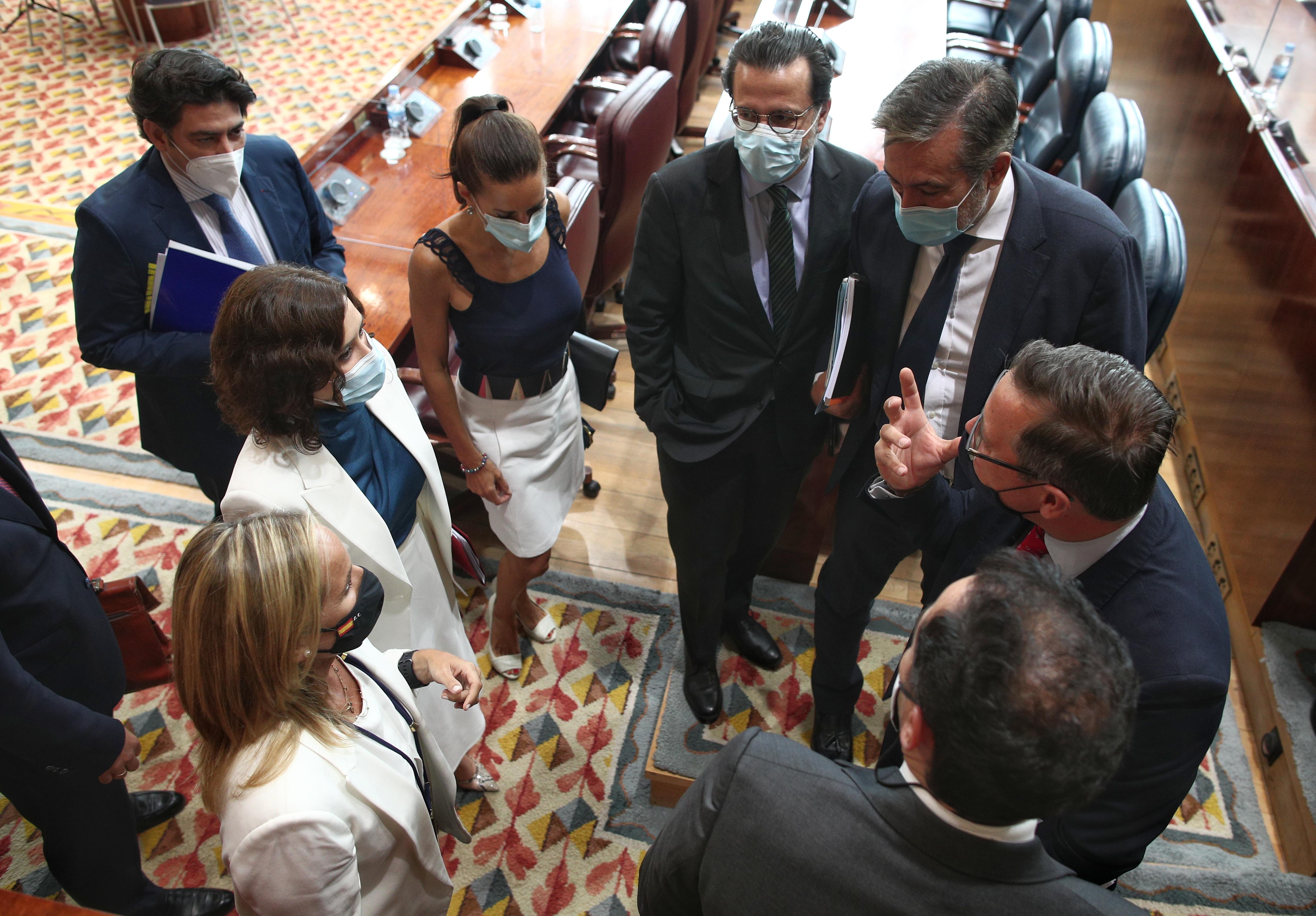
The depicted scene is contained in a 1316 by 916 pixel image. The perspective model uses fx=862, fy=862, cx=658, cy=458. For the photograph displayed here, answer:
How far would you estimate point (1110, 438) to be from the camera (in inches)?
52.6

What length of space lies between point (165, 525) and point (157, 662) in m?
1.29

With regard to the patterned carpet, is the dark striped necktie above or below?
above

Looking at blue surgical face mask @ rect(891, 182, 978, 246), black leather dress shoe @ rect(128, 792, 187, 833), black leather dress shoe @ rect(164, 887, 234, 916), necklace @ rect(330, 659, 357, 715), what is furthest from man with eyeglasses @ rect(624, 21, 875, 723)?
black leather dress shoe @ rect(128, 792, 187, 833)

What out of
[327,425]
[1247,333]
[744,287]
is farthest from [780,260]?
[1247,333]

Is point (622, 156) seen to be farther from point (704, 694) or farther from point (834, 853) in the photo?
point (834, 853)

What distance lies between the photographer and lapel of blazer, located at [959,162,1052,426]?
5.81ft

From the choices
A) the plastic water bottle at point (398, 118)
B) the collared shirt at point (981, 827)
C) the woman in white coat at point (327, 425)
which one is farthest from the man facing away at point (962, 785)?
the plastic water bottle at point (398, 118)

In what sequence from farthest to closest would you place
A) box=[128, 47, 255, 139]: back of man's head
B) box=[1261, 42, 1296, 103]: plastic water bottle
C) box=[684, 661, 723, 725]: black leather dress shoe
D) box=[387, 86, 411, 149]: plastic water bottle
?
box=[387, 86, 411, 149]: plastic water bottle, box=[1261, 42, 1296, 103]: plastic water bottle, box=[684, 661, 723, 725]: black leather dress shoe, box=[128, 47, 255, 139]: back of man's head

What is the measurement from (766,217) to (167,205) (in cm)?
155

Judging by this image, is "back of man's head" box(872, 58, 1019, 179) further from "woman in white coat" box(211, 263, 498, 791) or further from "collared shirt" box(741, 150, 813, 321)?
"woman in white coat" box(211, 263, 498, 791)

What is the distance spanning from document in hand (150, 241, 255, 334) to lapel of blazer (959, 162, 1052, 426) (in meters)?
1.81

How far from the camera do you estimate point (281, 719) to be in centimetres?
134

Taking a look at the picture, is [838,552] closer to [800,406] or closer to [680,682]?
[800,406]

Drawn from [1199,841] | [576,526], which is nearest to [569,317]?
[576,526]
